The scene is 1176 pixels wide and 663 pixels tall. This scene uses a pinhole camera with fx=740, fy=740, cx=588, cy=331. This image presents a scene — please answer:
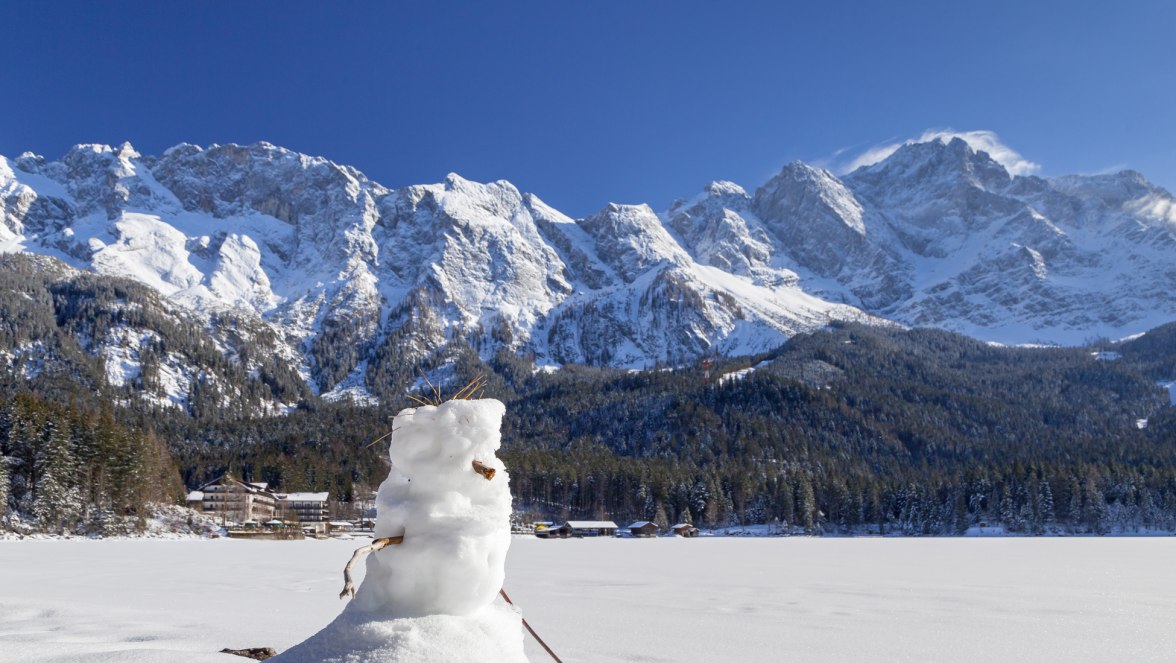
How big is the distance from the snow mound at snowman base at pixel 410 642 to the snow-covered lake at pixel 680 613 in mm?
5415

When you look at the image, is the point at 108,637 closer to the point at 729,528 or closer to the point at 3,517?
the point at 3,517

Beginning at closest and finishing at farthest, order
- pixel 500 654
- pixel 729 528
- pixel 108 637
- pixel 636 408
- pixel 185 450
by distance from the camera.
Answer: pixel 500 654 → pixel 108 637 → pixel 729 528 → pixel 185 450 → pixel 636 408

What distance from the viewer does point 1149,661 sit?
10344 mm

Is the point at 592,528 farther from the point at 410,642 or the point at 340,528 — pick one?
the point at 410,642

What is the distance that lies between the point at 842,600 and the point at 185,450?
157m

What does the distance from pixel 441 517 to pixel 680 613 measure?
12101 mm

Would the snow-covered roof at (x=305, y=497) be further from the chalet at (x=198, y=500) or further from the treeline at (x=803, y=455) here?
the chalet at (x=198, y=500)

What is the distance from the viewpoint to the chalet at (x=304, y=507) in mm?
101375

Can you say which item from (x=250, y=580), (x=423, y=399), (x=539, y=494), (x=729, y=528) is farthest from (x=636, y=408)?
(x=423, y=399)

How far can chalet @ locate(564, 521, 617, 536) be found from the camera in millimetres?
93250

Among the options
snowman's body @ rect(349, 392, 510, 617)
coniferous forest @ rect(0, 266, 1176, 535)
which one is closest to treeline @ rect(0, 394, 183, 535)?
coniferous forest @ rect(0, 266, 1176, 535)

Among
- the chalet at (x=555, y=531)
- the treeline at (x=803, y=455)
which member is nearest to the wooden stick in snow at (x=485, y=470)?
the treeline at (x=803, y=455)

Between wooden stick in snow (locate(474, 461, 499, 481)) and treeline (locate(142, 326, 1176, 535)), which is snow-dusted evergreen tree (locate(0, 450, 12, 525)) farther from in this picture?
wooden stick in snow (locate(474, 461, 499, 481))

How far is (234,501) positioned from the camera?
95812 millimetres
